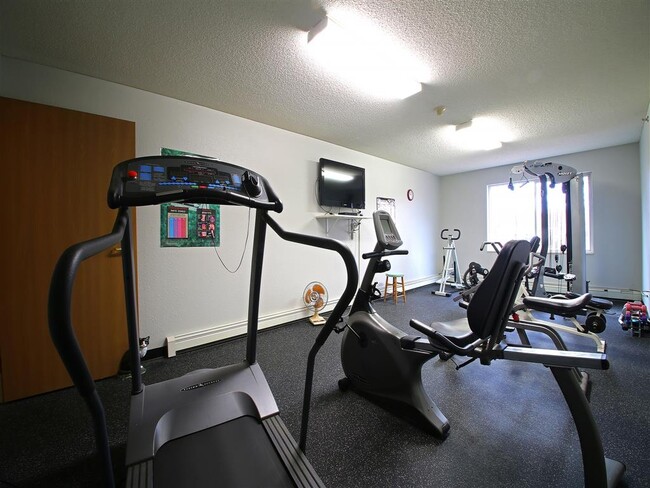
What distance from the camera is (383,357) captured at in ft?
5.47

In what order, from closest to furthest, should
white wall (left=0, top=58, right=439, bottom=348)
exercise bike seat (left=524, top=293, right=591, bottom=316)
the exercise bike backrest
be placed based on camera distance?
the exercise bike backrest
exercise bike seat (left=524, top=293, right=591, bottom=316)
white wall (left=0, top=58, right=439, bottom=348)

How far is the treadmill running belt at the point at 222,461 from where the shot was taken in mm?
984

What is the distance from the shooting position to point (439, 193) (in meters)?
6.28

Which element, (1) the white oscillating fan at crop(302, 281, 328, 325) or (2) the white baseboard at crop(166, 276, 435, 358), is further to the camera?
(1) the white oscillating fan at crop(302, 281, 328, 325)

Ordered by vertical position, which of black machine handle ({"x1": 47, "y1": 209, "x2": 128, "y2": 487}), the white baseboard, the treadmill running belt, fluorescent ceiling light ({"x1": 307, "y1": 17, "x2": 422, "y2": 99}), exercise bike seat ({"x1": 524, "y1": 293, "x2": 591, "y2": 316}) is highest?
fluorescent ceiling light ({"x1": 307, "y1": 17, "x2": 422, "y2": 99})

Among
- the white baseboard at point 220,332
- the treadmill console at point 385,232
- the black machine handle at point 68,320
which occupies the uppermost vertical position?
the treadmill console at point 385,232

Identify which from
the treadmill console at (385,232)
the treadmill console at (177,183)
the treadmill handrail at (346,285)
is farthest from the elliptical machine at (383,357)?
the treadmill console at (177,183)

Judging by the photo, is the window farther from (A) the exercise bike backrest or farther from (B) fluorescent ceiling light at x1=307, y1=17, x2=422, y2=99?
(A) the exercise bike backrest

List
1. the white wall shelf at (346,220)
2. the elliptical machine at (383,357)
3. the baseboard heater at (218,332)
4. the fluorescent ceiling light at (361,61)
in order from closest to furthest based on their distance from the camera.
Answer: the elliptical machine at (383,357) → the fluorescent ceiling light at (361,61) → the baseboard heater at (218,332) → the white wall shelf at (346,220)

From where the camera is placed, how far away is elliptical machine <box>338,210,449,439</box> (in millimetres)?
1555

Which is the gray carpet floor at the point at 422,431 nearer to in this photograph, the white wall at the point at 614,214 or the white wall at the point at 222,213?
the white wall at the point at 222,213

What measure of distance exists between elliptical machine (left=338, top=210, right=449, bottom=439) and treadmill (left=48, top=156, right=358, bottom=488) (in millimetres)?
677

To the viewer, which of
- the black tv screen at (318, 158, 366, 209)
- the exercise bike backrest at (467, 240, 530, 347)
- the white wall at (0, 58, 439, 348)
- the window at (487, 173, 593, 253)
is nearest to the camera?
the exercise bike backrest at (467, 240, 530, 347)

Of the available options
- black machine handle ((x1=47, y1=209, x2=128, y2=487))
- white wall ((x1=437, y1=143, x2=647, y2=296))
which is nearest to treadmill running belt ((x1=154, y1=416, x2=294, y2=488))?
black machine handle ((x1=47, y1=209, x2=128, y2=487))
